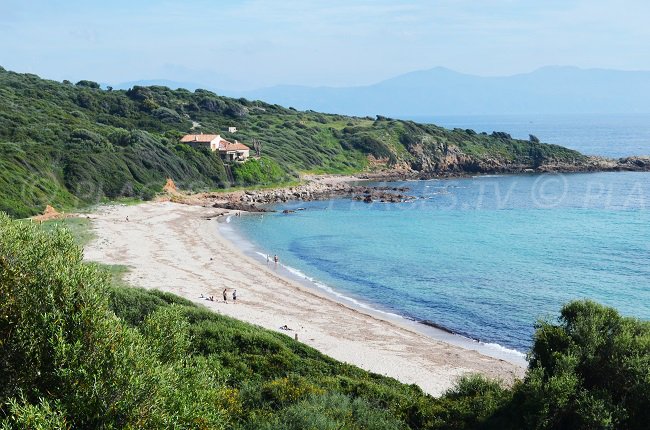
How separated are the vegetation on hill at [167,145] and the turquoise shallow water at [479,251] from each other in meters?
17.7

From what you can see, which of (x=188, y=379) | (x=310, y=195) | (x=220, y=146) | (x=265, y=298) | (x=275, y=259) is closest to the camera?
(x=188, y=379)

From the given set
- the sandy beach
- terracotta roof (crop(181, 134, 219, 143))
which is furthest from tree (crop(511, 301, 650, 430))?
terracotta roof (crop(181, 134, 219, 143))

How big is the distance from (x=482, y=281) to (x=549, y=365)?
29236 mm

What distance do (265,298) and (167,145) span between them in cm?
5523

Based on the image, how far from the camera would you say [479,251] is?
52.9 m

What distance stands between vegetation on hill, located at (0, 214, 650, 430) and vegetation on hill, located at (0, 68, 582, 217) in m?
47.5

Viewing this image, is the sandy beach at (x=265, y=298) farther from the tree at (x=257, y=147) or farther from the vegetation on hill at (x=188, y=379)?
the tree at (x=257, y=147)

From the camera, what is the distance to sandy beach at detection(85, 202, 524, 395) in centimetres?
2725

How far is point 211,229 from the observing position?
60094 millimetres

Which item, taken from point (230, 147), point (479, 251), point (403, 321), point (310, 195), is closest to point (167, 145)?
point (230, 147)

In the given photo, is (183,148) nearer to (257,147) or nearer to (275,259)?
(257,147)

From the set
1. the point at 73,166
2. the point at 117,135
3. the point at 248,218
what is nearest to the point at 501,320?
the point at 248,218

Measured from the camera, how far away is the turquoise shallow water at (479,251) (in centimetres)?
3678

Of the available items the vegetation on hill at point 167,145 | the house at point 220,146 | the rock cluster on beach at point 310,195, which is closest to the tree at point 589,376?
the vegetation on hill at point 167,145
